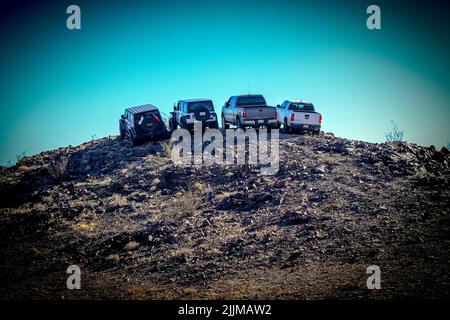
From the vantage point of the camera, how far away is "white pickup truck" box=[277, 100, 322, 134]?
817 inches

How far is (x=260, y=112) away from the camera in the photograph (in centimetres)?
2030

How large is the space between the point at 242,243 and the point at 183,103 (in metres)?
13.3

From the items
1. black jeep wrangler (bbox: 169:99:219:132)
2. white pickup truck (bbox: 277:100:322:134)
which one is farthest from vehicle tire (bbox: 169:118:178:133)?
white pickup truck (bbox: 277:100:322:134)

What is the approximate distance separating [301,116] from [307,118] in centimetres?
40

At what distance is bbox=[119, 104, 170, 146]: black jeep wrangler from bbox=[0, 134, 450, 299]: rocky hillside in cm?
110

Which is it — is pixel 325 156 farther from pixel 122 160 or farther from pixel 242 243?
pixel 122 160

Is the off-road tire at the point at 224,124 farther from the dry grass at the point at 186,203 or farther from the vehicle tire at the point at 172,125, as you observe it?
the dry grass at the point at 186,203

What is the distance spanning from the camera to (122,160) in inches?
753

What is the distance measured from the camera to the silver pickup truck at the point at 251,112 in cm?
2017

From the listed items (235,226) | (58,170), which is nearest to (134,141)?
(58,170)

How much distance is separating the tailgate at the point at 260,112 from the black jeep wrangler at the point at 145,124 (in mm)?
5117

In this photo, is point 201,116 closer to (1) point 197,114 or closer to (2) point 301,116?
(1) point 197,114

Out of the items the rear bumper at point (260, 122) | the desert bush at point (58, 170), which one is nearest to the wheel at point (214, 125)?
the rear bumper at point (260, 122)

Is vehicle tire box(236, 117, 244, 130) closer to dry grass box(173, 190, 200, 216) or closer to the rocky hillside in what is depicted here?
the rocky hillside
